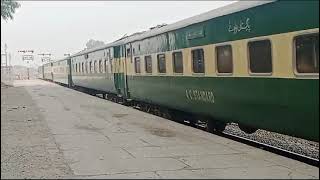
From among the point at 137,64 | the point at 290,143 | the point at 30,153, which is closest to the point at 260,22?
the point at 290,143

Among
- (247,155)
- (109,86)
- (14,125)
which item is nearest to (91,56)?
(109,86)

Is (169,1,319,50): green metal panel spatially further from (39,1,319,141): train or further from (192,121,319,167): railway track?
(192,121,319,167): railway track

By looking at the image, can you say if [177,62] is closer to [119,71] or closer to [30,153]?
[30,153]

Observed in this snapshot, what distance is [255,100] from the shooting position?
9.70 m

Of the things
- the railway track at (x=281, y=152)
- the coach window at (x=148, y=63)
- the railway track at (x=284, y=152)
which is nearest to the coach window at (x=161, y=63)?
the coach window at (x=148, y=63)

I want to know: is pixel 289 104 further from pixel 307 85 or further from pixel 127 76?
pixel 127 76

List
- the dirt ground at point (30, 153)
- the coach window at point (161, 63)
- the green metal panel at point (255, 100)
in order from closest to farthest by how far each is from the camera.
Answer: the dirt ground at point (30, 153) → the green metal panel at point (255, 100) → the coach window at point (161, 63)

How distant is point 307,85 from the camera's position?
802 centimetres

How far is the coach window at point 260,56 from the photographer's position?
9.09m

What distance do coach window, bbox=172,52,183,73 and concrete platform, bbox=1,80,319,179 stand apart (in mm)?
1559

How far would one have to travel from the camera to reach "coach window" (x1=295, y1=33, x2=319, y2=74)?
307 inches

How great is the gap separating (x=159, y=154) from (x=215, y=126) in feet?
12.6

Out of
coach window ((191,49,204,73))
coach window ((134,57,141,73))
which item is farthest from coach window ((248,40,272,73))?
coach window ((134,57,141,73))

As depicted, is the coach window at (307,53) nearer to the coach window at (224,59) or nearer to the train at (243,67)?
the train at (243,67)
